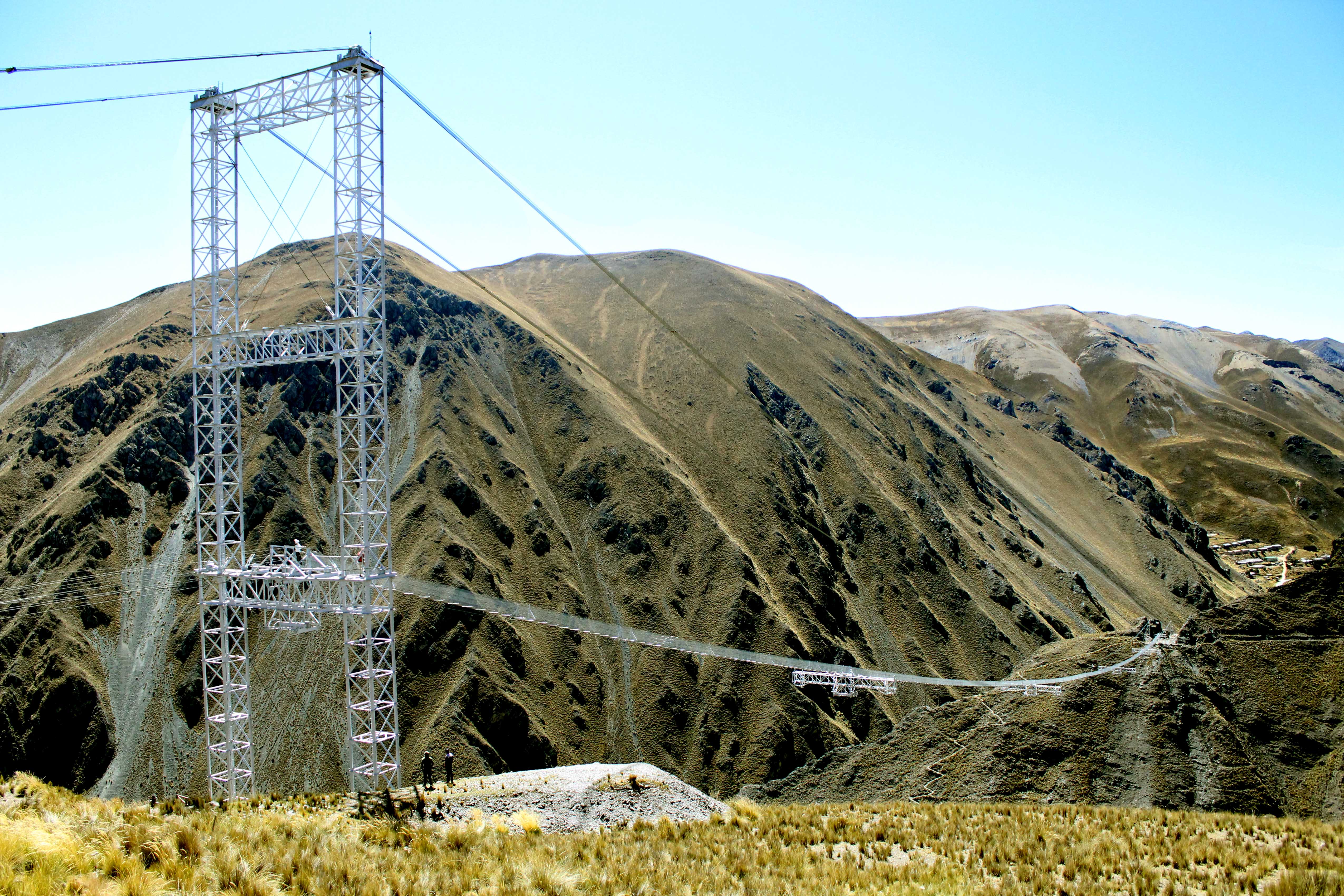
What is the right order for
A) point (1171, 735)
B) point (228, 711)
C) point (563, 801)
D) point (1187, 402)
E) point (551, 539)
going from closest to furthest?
point (563, 801) < point (228, 711) < point (1171, 735) < point (551, 539) < point (1187, 402)

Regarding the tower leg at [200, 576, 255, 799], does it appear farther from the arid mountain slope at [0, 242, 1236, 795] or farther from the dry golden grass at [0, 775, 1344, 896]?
the arid mountain slope at [0, 242, 1236, 795]

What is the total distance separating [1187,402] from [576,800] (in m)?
135

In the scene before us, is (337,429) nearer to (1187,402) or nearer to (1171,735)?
(1171,735)

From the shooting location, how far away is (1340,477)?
113188 millimetres

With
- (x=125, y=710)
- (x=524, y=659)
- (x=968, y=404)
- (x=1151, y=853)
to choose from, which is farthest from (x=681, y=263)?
(x=1151, y=853)

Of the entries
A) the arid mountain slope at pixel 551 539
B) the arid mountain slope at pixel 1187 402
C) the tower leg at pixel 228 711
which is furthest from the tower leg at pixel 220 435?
the arid mountain slope at pixel 1187 402

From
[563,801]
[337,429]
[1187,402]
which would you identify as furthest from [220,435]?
[1187,402]

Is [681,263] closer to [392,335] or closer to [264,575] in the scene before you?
[392,335]

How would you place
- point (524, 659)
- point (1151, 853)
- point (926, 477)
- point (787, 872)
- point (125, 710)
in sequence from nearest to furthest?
point (787, 872) < point (1151, 853) < point (125, 710) < point (524, 659) < point (926, 477)

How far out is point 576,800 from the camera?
1862 centimetres

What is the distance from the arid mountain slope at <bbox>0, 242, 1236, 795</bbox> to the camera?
39406 millimetres

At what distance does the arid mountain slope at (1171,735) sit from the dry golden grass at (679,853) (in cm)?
716

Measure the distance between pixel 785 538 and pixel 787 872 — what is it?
4091 centimetres

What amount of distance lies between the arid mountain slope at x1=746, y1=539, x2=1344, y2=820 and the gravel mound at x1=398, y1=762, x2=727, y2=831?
10.6 m
